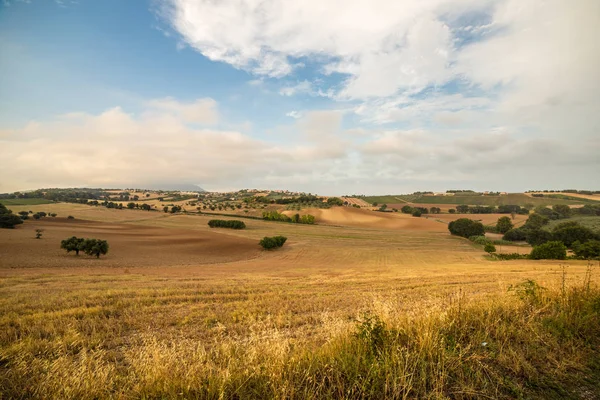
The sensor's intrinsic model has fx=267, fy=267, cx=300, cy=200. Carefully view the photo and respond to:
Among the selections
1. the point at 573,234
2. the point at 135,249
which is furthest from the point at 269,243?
the point at 573,234

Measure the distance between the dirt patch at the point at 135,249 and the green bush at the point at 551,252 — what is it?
5502cm

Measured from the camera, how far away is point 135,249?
174ft

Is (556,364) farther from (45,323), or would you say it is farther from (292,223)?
(292,223)

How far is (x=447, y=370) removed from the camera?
402cm

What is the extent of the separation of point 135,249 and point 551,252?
261 ft

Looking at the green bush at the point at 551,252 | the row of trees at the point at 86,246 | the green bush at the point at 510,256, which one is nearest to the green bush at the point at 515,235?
the green bush at the point at 510,256

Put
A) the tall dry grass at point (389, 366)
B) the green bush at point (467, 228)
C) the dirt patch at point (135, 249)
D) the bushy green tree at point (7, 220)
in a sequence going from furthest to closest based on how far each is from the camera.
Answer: the green bush at point (467, 228) → the bushy green tree at point (7, 220) → the dirt patch at point (135, 249) → the tall dry grass at point (389, 366)

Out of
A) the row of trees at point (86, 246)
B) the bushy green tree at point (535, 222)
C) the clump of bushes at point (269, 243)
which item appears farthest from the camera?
the bushy green tree at point (535, 222)

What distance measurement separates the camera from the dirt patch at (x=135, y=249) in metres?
38.9

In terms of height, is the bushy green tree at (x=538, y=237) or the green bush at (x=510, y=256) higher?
the bushy green tree at (x=538, y=237)

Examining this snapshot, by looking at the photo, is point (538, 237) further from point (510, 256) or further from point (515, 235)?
point (510, 256)

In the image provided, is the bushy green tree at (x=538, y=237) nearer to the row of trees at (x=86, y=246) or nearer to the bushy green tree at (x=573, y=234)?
the bushy green tree at (x=573, y=234)

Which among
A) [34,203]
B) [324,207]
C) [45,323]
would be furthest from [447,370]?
[34,203]

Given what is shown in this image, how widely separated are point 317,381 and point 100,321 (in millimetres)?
9692
